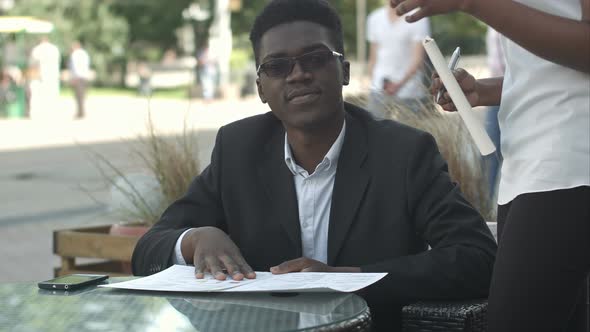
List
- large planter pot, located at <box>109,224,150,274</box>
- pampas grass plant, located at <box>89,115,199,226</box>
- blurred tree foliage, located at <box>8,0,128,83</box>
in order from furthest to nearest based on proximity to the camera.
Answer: blurred tree foliage, located at <box>8,0,128,83</box> → pampas grass plant, located at <box>89,115,199,226</box> → large planter pot, located at <box>109,224,150,274</box>

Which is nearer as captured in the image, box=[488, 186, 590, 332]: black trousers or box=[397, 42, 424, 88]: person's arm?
box=[488, 186, 590, 332]: black trousers

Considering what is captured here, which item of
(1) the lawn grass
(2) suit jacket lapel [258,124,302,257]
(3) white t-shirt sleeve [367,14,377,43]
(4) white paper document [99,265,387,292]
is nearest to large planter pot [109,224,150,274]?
Answer: (2) suit jacket lapel [258,124,302,257]

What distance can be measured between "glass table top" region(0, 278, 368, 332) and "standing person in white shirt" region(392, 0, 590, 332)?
1.11 ft

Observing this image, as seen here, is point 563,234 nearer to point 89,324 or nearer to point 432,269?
point 432,269

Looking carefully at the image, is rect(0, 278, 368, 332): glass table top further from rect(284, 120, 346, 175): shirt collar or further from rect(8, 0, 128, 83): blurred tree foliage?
rect(8, 0, 128, 83): blurred tree foliage

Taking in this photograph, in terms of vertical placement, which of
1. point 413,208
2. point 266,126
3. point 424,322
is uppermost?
point 266,126

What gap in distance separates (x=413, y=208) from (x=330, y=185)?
11.8 inches

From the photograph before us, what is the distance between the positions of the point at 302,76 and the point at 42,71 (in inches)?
937

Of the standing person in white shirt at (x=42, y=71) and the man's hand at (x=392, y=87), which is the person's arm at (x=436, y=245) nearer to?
the man's hand at (x=392, y=87)

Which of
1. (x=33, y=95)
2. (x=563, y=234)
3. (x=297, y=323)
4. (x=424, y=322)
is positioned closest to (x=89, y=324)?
(x=297, y=323)

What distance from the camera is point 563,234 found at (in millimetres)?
2254

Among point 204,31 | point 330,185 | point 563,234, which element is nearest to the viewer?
point 563,234

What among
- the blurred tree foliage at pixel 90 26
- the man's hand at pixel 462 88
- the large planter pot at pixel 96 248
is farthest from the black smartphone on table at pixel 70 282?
the blurred tree foliage at pixel 90 26

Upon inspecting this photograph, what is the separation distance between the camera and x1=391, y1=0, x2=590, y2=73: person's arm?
2223 mm
